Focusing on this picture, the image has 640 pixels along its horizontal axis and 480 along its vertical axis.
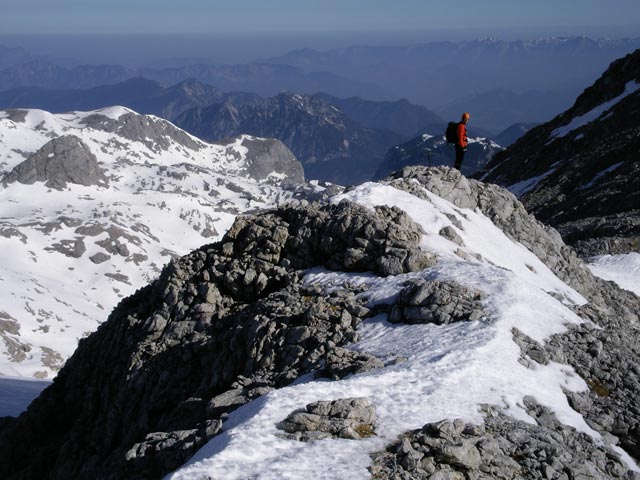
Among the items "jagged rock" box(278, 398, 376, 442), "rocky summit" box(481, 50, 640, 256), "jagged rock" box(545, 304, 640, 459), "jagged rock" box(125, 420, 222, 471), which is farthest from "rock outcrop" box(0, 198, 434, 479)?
"rocky summit" box(481, 50, 640, 256)

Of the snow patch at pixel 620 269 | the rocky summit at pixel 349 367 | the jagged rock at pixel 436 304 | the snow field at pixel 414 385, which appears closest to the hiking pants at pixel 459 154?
the rocky summit at pixel 349 367

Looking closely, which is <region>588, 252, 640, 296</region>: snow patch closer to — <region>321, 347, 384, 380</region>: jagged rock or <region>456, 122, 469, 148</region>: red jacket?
<region>456, 122, 469, 148</region>: red jacket

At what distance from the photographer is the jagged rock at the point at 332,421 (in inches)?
543

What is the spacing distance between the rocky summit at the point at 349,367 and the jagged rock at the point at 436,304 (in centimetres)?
6

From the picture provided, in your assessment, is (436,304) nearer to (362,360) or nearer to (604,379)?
(362,360)

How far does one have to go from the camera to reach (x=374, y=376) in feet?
52.5

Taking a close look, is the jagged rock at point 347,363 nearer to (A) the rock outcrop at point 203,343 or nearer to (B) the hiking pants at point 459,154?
(A) the rock outcrop at point 203,343

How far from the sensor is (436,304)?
20.1m

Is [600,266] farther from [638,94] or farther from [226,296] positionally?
[638,94]

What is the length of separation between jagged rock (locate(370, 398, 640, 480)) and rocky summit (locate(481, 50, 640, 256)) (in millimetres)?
41082

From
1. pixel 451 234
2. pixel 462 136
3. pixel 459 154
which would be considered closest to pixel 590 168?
pixel 459 154

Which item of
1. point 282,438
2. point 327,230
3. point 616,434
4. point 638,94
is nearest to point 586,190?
point 638,94

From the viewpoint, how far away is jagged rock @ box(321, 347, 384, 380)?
16.8 m

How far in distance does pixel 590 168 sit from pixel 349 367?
75566 mm
